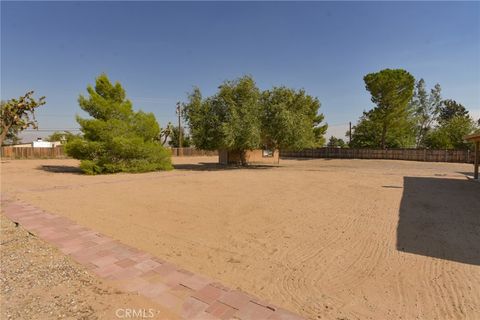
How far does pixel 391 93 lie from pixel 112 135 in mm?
26355

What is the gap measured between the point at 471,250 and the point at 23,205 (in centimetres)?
883

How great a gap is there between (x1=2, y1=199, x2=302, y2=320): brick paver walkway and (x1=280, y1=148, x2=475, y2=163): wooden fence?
1184 inches

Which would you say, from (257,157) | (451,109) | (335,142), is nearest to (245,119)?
(257,157)

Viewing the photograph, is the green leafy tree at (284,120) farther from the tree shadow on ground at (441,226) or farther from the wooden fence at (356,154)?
the wooden fence at (356,154)

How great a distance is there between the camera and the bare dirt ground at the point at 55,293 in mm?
2451

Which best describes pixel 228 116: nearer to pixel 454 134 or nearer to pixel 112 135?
pixel 112 135

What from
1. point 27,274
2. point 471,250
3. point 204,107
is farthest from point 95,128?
point 471,250

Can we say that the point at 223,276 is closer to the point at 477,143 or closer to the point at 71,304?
the point at 71,304

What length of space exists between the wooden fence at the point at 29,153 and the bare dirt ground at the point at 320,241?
1077 inches

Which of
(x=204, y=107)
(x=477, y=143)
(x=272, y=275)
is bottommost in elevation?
(x=272, y=275)

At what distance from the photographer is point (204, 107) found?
1772 centimetres

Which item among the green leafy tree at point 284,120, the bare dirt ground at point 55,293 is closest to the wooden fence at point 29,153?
the green leafy tree at point 284,120

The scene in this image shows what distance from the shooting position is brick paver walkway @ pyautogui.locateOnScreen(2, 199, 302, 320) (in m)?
→ 2.47

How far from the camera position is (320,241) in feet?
14.4
